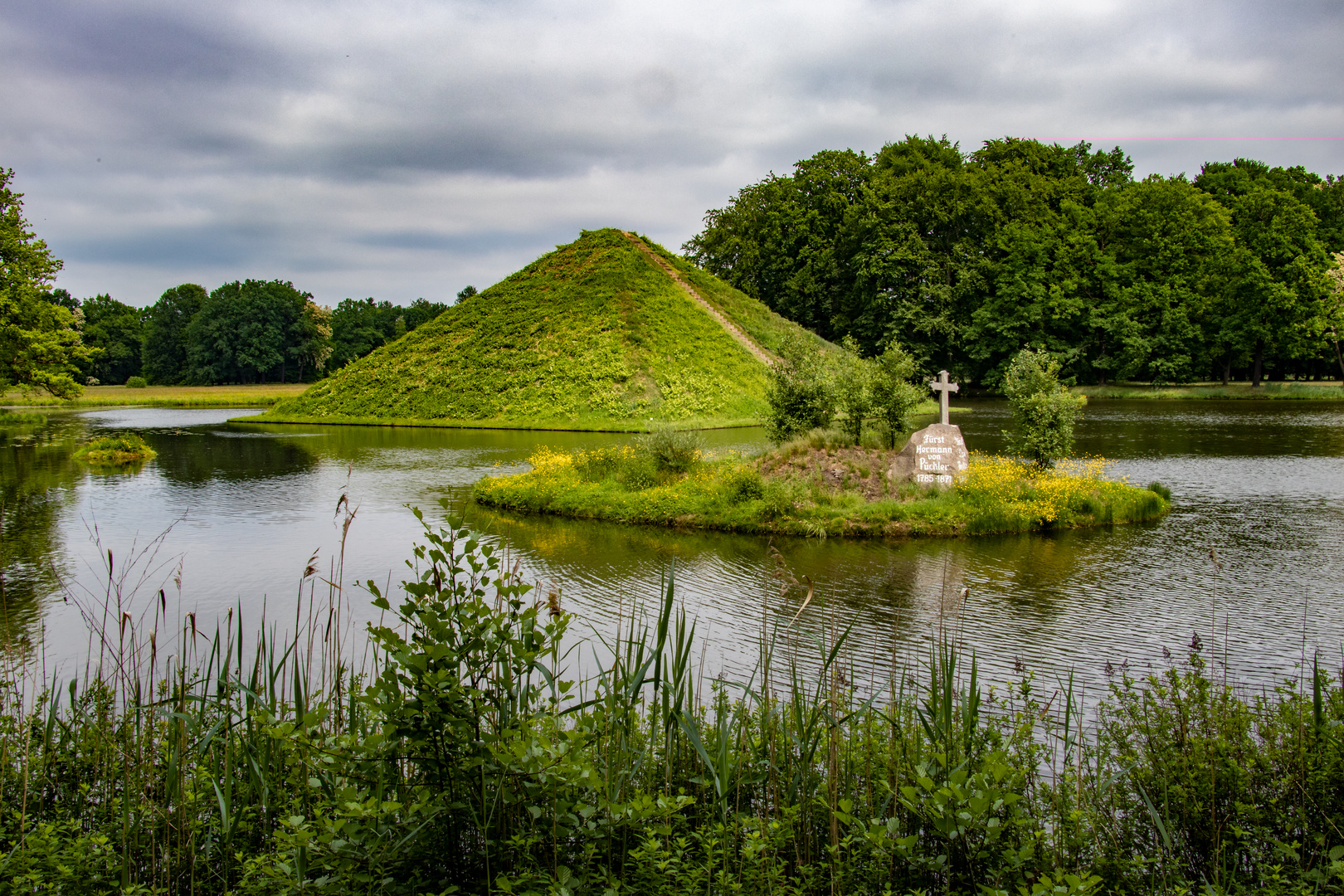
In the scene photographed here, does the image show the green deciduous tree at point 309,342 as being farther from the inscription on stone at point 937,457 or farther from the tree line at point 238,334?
the inscription on stone at point 937,457

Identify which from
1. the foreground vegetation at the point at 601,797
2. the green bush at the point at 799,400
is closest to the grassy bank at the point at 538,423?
the green bush at the point at 799,400

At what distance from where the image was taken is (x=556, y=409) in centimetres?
4066

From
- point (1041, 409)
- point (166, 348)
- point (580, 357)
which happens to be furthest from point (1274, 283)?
point (166, 348)

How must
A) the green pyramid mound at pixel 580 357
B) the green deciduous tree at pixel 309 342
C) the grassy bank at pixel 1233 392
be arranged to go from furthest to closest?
the green deciduous tree at pixel 309 342
the grassy bank at pixel 1233 392
the green pyramid mound at pixel 580 357

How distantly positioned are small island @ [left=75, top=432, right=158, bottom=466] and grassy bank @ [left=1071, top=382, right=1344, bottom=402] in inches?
1865

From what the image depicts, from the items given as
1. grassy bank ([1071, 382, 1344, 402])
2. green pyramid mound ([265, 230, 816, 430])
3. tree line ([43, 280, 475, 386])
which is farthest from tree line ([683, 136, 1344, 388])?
tree line ([43, 280, 475, 386])

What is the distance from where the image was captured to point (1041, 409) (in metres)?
16.2

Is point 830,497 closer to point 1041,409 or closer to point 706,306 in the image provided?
point 1041,409

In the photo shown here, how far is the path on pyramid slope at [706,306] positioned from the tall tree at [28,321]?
1290 inches

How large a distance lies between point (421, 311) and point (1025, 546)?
338ft

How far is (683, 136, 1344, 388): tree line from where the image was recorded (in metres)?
52.4

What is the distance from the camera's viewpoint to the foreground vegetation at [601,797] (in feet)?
9.56

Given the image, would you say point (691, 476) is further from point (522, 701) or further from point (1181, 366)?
point (1181, 366)

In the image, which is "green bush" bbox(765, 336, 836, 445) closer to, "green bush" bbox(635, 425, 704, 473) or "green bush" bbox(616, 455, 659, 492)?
"green bush" bbox(635, 425, 704, 473)
